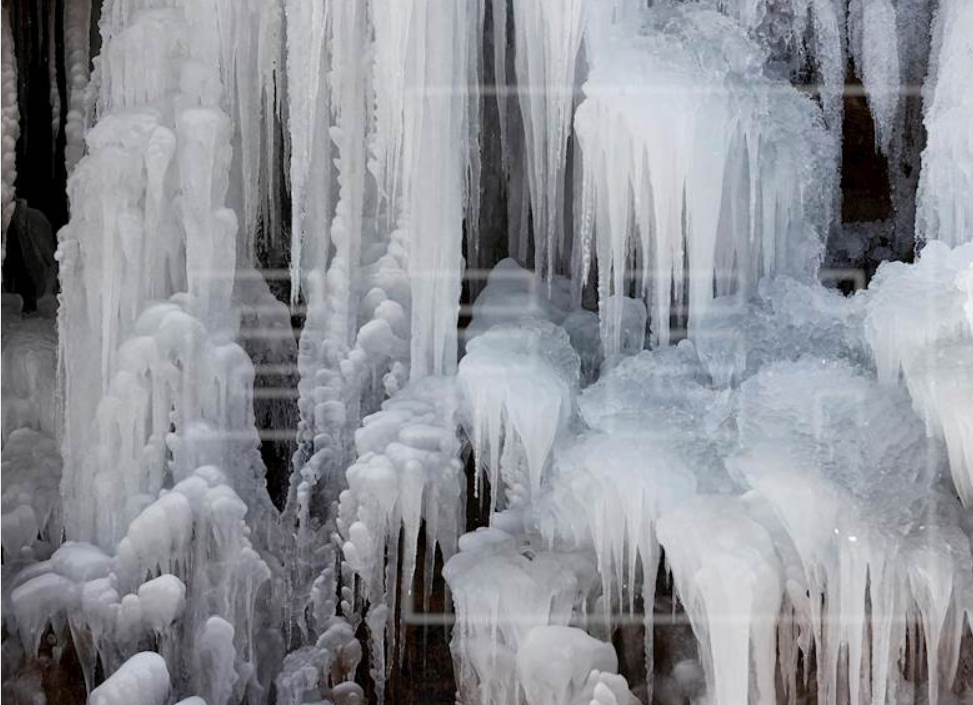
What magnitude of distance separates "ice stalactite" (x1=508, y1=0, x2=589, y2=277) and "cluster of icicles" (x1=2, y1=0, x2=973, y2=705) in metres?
0.01

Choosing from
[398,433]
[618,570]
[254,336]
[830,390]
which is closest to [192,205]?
[254,336]

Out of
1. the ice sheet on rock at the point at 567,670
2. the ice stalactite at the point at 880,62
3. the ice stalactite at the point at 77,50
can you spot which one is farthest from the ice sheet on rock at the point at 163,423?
the ice stalactite at the point at 880,62

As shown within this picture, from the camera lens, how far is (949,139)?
340cm

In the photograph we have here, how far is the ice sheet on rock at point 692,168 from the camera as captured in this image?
3.34 metres

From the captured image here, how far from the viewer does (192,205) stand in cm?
351

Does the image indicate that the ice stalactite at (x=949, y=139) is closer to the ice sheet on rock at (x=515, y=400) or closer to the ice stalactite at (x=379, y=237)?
the ice sheet on rock at (x=515, y=400)

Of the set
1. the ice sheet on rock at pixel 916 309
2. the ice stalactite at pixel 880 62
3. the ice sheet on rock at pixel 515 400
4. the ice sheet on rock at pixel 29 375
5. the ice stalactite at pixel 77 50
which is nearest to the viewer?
the ice sheet on rock at pixel 916 309

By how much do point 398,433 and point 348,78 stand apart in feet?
3.49

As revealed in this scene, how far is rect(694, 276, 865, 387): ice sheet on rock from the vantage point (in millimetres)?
3256

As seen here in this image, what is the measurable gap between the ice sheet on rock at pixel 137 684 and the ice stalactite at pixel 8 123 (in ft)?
4.09

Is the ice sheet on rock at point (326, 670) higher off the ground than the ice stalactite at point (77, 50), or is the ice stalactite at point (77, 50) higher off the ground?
the ice stalactite at point (77, 50)

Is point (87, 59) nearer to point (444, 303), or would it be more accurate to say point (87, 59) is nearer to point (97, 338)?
point (97, 338)

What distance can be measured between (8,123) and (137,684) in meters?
1.67

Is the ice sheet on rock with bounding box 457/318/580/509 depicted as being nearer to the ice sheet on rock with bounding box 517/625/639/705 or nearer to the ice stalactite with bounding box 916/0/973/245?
the ice sheet on rock with bounding box 517/625/639/705
